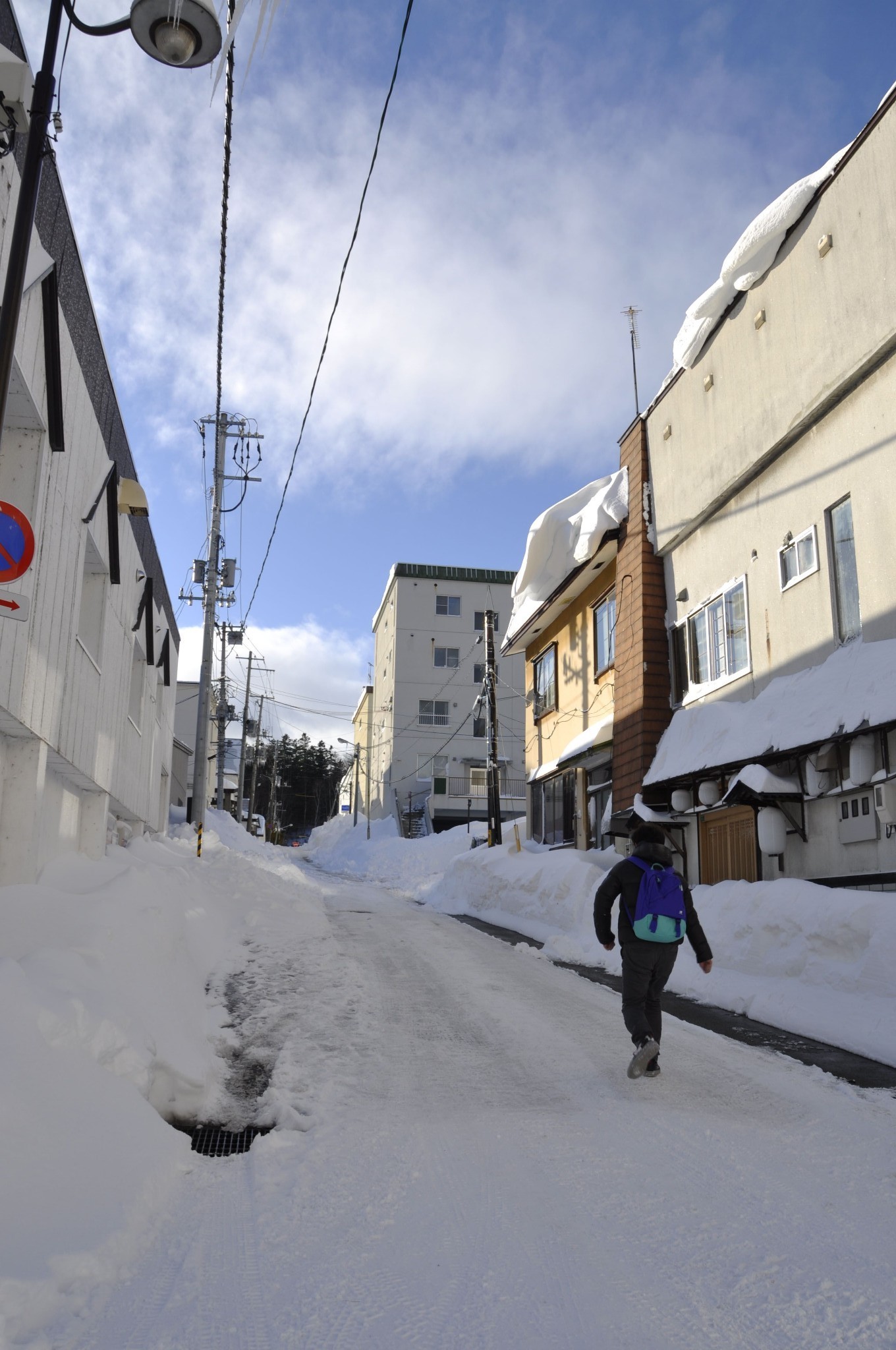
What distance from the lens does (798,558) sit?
1212 centimetres

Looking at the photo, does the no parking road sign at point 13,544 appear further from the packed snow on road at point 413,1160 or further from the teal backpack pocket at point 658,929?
the teal backpack pocket at point 658,929

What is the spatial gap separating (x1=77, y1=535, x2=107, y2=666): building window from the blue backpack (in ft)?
24.5

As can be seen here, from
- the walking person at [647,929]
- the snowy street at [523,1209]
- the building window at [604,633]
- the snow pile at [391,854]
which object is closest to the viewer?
the snowy street at [523,1209]

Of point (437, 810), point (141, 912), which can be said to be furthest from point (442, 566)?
point (141, 912)

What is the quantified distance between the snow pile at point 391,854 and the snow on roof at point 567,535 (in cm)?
1126

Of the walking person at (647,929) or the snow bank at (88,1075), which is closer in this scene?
the snow bank at (88,1075)

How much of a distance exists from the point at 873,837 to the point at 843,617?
102 inches

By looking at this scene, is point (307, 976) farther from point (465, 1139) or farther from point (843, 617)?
point (843, 617)

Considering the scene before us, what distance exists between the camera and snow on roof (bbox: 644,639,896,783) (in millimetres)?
9711

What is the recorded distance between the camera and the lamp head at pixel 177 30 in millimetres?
5168

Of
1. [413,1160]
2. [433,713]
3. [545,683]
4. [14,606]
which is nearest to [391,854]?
[433,713]

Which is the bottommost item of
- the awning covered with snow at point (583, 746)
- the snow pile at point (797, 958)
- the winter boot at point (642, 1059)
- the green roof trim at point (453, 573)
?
the winter boot at point (642, 1059)

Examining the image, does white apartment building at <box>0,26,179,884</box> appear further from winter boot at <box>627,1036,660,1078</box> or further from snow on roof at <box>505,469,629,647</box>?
snow on roof at <box>505,469,629,647</box>

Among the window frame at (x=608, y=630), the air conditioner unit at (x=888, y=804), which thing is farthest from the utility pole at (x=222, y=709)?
the air conditioner unit at (x=888, y=804)
